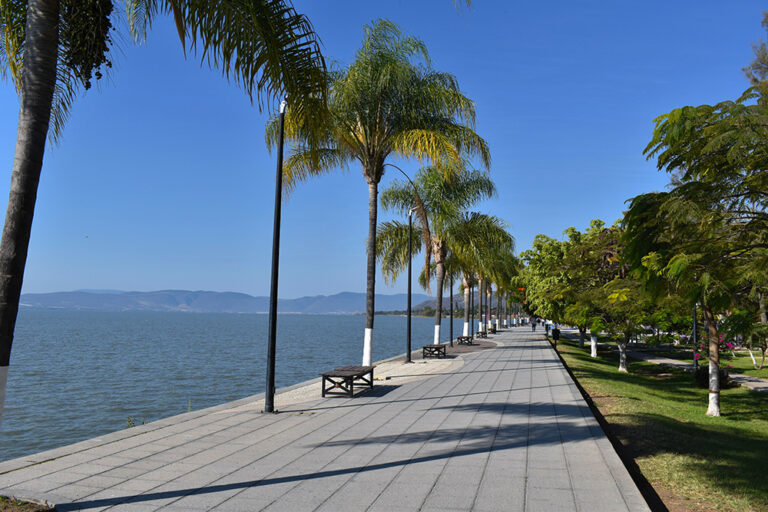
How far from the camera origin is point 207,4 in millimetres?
6367

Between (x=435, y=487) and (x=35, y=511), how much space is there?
3.91 metres

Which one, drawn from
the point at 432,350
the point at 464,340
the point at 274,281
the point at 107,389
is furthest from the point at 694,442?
the point at 464,340

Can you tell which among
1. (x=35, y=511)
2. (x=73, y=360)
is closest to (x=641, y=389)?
(x=35, y=511)

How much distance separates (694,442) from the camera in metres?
11.9

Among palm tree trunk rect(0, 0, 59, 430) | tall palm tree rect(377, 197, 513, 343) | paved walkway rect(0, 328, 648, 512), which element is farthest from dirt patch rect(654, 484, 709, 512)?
tall palm tree rect(377, 197, 513, 343)

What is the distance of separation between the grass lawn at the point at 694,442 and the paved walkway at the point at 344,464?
115 centimetres

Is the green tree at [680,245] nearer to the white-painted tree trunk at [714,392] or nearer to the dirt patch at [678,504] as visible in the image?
the dirt patch at [678,504]

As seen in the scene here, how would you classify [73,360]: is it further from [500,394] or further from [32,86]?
[32,86]

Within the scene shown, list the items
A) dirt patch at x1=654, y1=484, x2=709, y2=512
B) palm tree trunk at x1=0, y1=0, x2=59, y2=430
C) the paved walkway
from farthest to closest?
1. dirt patch at x1=654, y1=484, x2=709, y2=512
2. the paved walkway
3. palm tree trunk at x1=0, y1=0, x2=59, y2=430

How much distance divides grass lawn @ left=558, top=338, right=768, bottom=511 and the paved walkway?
3.76 ft

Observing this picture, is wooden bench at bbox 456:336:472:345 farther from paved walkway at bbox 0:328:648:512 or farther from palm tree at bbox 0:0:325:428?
palm tree at bbox 0:0:325:428

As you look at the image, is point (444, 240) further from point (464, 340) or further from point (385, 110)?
point (385, 110)

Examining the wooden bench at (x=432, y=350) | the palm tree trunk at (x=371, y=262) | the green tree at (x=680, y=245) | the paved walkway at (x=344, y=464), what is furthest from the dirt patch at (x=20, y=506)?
A: the wooden bench at (x=432, y=350)

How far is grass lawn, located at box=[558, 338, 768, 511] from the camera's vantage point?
795cm
